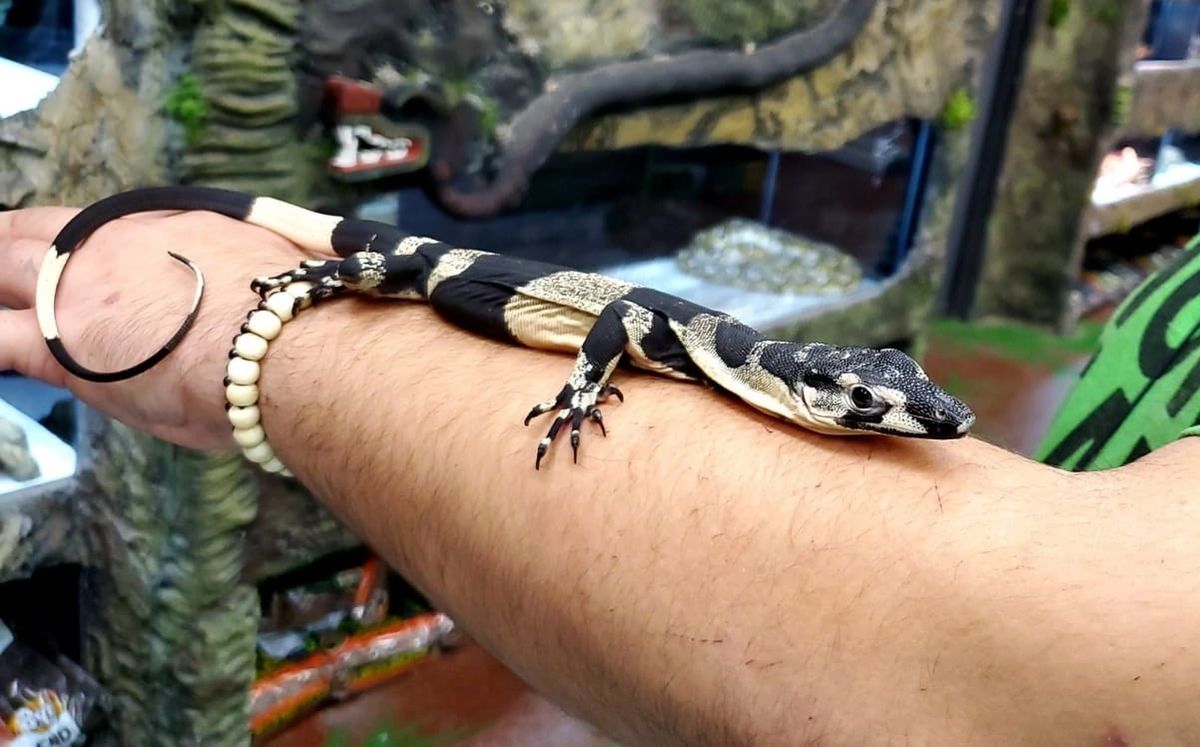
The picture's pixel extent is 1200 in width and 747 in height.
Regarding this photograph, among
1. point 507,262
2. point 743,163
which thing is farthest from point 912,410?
point 743,163

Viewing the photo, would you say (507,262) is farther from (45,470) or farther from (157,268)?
(45,470)

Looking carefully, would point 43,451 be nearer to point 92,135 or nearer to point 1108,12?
point 92,135

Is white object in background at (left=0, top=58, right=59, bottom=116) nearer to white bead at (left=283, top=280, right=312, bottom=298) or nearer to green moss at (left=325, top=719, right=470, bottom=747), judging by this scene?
white bead at (left=283, top=280, right=312, bottom=298)

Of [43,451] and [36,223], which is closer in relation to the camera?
[36,223]

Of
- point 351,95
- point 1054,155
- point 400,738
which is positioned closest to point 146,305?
point 351,95

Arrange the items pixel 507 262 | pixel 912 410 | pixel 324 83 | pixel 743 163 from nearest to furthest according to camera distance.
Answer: pixel 912 410 → pixel 507 262 → pixel 324 83 → pixel 743 163

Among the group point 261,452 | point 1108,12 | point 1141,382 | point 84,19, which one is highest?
point 1108,12
